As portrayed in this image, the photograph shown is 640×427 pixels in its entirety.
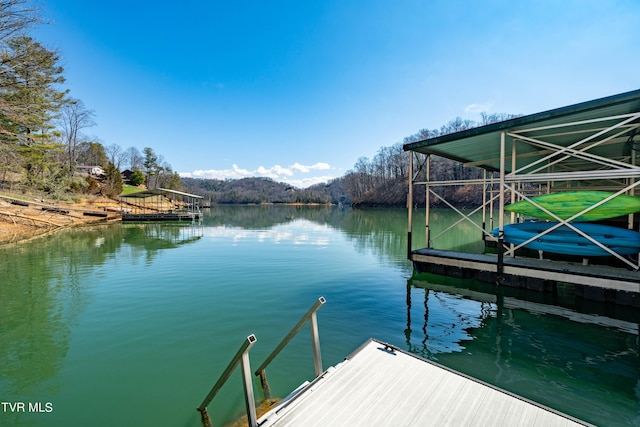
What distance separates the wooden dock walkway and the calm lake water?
4.16 ft

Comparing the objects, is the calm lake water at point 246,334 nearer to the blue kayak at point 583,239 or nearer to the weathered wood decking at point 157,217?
the blue kayak at point 583,239

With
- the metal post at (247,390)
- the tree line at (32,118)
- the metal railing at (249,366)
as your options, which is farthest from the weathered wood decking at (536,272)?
the tree line at (32,118)

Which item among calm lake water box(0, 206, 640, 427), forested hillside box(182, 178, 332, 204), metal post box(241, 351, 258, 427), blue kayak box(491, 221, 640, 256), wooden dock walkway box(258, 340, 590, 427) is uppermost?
forested hillside box(182, 178, 332, 204)

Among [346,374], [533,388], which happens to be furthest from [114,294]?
[533,388]

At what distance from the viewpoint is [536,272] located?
23.3 feet

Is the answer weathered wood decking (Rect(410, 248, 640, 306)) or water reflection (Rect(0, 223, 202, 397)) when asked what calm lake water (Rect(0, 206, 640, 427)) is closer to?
water reflection (Rect(0, 223, 202, 397))

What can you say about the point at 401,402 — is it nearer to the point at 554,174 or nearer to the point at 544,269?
the point at 544,269

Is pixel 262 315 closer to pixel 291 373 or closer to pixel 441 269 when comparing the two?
pixel 291 373

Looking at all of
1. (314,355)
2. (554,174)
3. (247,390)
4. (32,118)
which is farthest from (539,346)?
(32,118)

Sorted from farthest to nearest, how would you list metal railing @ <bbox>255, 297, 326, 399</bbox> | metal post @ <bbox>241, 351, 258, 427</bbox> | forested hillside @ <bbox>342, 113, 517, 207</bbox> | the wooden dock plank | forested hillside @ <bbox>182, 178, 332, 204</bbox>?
forested hillside @ <bbox>182, 178, 332, 204</bbox>
forested hillside @ <bbox>342, 113, 517, 207</bbox>
the wooden dock plank
metal railing @ <bbox>255, 297, 326, 399</bbox>
metal post @ <bbox>241, 351, 258, 427</bbox>

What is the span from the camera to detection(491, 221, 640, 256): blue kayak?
7059 millimetres

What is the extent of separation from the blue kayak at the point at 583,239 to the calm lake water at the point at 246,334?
1.24 meters

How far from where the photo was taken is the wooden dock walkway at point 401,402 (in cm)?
242

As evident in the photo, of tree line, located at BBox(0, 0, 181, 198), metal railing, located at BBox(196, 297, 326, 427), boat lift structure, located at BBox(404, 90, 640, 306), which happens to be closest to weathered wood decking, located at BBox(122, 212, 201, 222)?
tree line, located at BBox(0, 0, 181, 198)
